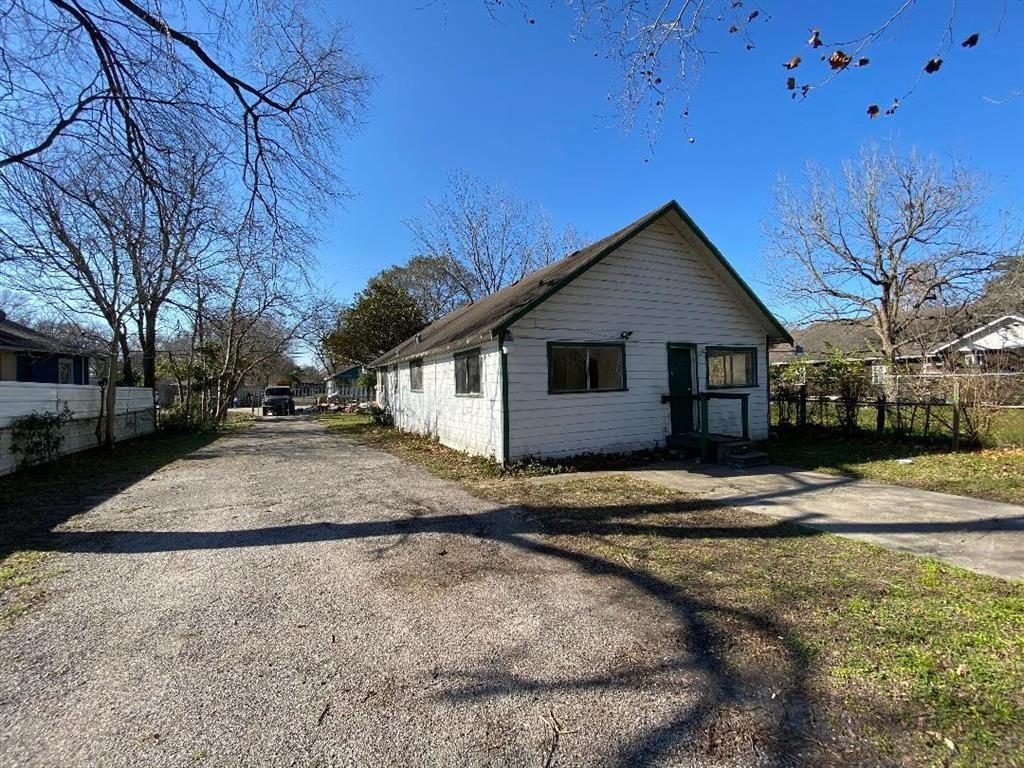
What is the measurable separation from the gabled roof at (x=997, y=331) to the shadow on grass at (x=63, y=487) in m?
30.0

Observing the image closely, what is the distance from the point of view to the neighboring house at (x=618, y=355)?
31.3 feet

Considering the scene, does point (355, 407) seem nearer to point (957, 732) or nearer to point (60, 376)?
point (60, 376)

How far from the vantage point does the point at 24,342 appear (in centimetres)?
1897

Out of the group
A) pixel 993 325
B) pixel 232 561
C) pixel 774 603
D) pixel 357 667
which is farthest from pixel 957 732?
pixel 993 325

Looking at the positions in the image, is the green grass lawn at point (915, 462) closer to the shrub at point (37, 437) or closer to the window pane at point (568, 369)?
the window pane at point (568, 369)

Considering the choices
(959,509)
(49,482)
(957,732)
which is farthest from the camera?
(49,482)

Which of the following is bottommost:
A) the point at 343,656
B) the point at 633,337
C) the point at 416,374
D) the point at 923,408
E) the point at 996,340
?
the point at 343,656

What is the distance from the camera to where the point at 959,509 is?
5926 millimetres

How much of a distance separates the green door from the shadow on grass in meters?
10.4

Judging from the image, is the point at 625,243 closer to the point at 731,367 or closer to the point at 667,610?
the point at 731,367

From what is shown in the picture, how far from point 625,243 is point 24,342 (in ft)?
73.3

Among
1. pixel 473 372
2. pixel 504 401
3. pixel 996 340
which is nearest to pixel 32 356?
pixel 473 372

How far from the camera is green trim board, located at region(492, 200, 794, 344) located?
359 inches

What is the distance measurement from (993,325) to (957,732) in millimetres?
30909
